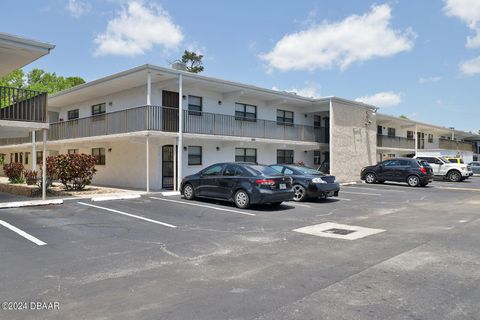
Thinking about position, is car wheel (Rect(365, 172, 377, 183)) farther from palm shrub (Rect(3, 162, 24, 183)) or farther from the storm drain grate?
palm shrub (Rect(3, 162, 24, 183))

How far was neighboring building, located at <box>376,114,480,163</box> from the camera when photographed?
32878 millimetres

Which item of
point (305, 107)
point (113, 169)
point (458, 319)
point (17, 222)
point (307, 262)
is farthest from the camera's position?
point (305, 107)

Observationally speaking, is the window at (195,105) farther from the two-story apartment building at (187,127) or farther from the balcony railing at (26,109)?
the balcony railing at (26,109)

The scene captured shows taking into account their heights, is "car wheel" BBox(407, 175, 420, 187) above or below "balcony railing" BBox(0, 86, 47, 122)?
below

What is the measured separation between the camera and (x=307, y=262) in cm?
595

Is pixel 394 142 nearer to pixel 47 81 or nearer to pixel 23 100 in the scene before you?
pixel 23 100

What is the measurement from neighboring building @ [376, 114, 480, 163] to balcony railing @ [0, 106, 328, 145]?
10158mm

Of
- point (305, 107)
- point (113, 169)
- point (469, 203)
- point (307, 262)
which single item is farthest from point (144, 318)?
point (305, 107)

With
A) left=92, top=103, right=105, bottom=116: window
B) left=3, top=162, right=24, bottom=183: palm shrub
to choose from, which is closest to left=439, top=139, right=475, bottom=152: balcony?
left=92, top=103, right=105, bottom=116: window

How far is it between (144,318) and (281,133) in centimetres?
2012

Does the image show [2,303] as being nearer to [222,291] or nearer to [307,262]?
[222,291]

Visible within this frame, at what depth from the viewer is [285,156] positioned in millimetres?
25656

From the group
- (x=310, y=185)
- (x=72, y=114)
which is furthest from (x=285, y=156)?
(x=72, y=114)

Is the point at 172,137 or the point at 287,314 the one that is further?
the point at 172,137
